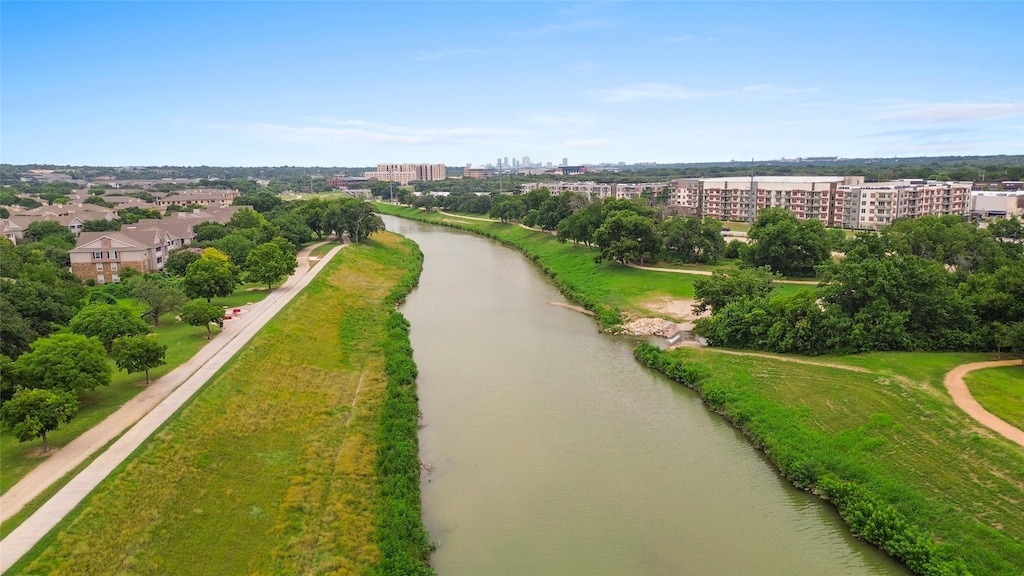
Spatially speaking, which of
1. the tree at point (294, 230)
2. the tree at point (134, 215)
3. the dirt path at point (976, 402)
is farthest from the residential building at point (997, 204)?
the tree at point (134, 215)

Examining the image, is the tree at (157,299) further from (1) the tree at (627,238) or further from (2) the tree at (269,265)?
(1) the tree at (627,238)

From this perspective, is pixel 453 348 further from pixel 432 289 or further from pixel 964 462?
pixel 964 462

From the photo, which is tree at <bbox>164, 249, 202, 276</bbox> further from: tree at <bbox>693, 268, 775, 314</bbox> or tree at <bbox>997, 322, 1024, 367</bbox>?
tree at <bbox>997, 322, 1024, 367</bbox>

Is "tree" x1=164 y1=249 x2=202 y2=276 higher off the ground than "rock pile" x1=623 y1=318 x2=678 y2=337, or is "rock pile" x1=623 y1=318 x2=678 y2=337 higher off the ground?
"tree" x1=164 y1=249 x2=202 y2=276

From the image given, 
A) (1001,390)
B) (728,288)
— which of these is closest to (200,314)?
(728,288)

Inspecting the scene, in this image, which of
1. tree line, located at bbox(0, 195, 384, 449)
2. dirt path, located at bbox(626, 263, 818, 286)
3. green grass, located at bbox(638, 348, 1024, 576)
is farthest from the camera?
dirt path, located at bbox(626, 263, 818, 286)

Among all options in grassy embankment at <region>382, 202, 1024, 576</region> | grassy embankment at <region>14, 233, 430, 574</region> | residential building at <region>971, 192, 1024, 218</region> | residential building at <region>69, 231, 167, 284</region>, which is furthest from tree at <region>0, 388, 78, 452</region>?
residential building at <region>971, 192, 1024, 218</region>
